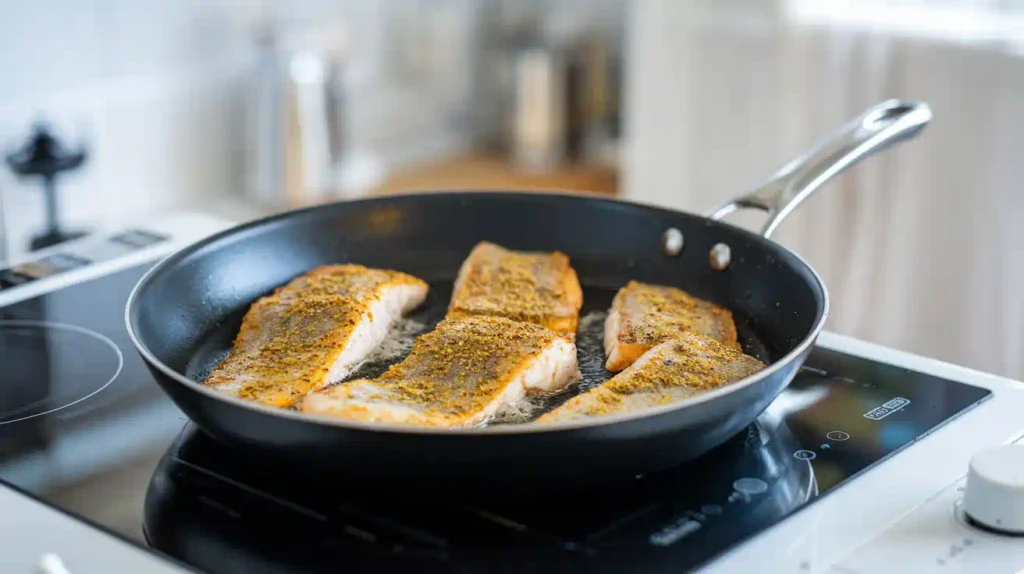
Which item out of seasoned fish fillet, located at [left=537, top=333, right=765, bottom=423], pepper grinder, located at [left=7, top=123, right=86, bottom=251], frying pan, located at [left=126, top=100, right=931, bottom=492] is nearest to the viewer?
frying pan, located at [left=126, top=100, right=931, bottom=492]

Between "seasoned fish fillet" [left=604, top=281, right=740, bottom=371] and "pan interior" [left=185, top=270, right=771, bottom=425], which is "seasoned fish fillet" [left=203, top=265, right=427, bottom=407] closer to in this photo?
"pan interior" [left=185, top=270, right=771, bottom=425]

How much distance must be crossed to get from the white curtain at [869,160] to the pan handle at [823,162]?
0.94 m

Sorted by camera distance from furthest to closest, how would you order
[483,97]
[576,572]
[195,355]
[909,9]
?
[483,97]
[909,9]
[195,355]
[576,572]

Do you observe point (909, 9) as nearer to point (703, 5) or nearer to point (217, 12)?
point (703, 5)

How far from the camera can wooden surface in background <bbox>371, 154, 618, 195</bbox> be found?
2598 mm

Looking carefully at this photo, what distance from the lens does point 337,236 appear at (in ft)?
4.50

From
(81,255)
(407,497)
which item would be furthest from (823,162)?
(81,255)

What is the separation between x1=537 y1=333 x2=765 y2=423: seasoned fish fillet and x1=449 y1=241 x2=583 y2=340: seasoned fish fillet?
163mm

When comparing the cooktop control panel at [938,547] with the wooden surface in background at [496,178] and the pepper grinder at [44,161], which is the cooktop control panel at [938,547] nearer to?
the pepper grinder at [44,161]

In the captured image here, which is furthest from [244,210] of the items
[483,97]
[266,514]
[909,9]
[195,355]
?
[266,514]

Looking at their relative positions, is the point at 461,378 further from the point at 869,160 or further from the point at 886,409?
the point at 869,160

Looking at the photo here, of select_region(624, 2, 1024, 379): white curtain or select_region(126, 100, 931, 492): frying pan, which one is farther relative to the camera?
select_region(624, 2, 1024, 379): white curtain

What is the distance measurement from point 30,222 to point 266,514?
1.29 m

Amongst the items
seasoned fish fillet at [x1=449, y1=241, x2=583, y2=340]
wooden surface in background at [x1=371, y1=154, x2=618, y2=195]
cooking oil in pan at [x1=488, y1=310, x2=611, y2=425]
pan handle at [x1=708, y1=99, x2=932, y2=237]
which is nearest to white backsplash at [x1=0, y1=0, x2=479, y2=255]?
wooden surface in background at [x1=371, y1=154, x2=618, y2=195]
